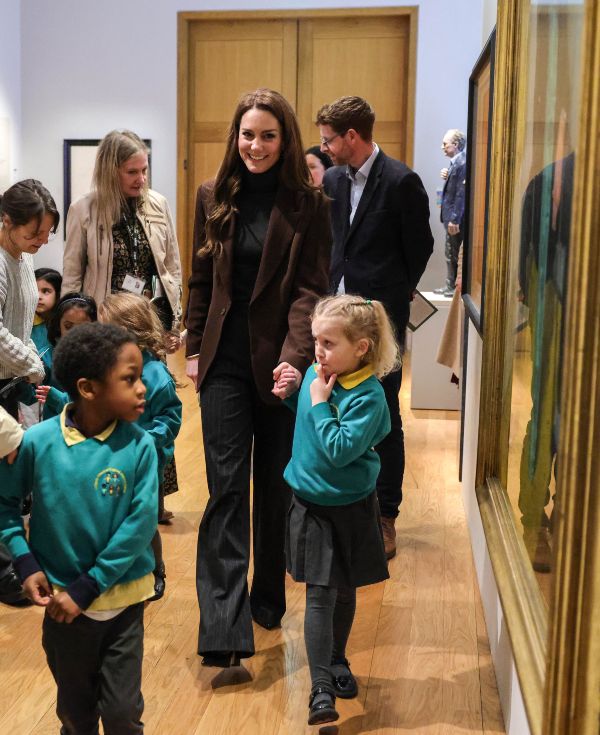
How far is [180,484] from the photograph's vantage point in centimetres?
519

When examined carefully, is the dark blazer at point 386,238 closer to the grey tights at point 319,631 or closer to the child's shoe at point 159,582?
the child's shoe at point 159,582

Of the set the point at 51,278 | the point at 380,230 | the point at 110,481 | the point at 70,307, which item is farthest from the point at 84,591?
the point at 51,278

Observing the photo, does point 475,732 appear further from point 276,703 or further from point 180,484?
point 180,484

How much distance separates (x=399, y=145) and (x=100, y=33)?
10.6ft

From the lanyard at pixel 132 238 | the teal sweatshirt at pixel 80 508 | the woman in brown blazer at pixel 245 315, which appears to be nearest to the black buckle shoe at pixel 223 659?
the woman in brown blazer at pixel 245 315

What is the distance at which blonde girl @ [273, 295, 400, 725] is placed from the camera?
8.81ft

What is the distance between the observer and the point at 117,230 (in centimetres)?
428

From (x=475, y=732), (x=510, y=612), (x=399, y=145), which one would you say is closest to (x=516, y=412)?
(x=510, y=612)

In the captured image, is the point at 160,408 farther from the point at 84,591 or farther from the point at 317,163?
the point at 317,163

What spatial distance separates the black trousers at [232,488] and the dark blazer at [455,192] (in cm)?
A: 546

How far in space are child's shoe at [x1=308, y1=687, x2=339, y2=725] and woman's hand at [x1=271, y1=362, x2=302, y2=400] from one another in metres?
0.81

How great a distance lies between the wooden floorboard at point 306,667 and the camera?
9.12 ft

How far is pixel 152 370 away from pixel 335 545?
84 cm

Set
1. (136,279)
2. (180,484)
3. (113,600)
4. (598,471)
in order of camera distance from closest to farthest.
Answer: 1. (598,471)
2. (113,600)
3. (136,279)
4. (180,484)
